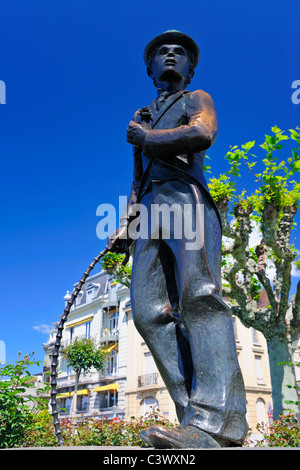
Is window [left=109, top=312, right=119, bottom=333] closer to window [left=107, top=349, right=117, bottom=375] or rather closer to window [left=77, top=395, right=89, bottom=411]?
window [left=107, top=349, right=117, bottom=375]

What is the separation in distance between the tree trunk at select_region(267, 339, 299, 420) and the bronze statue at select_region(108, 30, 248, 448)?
9.17 metres

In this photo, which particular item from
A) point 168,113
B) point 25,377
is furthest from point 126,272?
point 168,113

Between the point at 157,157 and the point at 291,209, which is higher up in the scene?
the point at 291,209

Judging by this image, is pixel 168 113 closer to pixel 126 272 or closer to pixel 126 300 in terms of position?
pixel 126 272

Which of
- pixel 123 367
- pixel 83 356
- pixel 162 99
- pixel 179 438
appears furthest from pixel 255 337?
pixel 179 438

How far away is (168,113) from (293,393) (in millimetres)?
9880

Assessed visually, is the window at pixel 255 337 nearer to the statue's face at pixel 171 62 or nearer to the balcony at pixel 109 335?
the balcony at pixel 109 335

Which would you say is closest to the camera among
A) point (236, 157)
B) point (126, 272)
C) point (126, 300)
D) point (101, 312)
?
point (236, 157)

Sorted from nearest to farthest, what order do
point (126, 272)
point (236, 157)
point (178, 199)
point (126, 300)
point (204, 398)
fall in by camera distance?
point (204, 398) < point (178, 199) < point (236, 157) < point (126, 272) < point (126, 300)

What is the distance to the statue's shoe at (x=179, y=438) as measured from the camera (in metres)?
1.96

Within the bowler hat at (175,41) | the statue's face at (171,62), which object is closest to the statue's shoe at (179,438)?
the statue's face at (171,62)

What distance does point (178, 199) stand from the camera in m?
2.80

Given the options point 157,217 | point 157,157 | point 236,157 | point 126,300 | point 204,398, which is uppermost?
point 126,300

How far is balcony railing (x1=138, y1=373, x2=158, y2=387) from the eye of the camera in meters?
28.1
